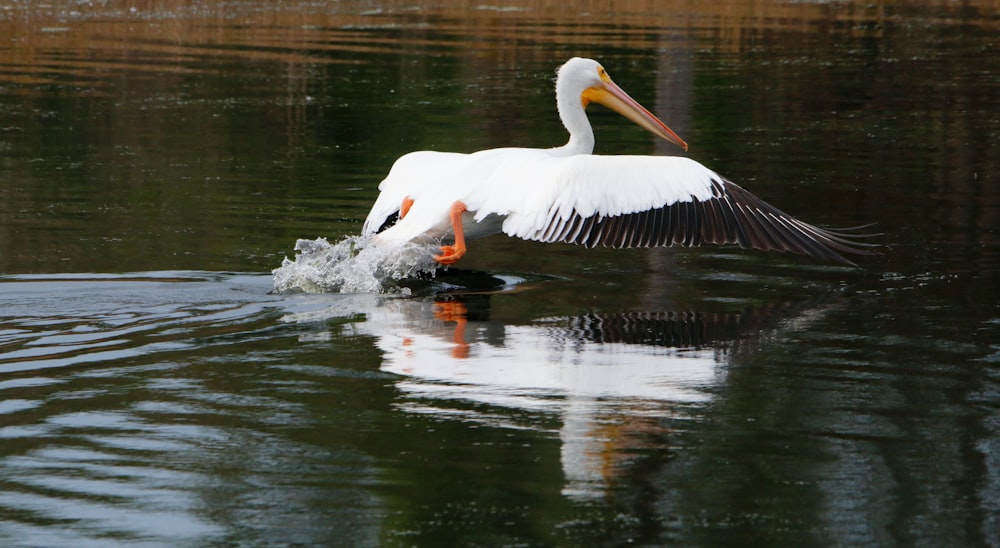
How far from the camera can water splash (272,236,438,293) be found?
23.6 feet

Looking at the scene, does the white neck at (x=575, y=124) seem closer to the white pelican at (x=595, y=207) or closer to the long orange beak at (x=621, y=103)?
the long orange beak at (x=621, y=103)

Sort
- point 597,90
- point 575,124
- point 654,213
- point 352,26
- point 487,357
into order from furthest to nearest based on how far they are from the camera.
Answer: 1. point 352,26
2. point 597,90
3. point 575,124
4. point 654,213
5. point 487,357

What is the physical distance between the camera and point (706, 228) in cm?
726

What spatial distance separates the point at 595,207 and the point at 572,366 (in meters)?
1.45

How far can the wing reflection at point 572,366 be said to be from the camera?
192 inches

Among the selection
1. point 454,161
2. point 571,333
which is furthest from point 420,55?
point 571,333

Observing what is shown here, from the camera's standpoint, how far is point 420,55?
21031 millimetres

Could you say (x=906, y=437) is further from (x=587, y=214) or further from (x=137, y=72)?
(x=137, y=72)

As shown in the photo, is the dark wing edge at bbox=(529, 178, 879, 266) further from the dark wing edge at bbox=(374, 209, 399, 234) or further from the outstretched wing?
the dark wing edge at bbox=(374, 209, 399, 234)

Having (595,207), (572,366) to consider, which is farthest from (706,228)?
(572,366)

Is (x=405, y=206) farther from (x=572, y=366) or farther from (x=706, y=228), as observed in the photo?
(x=572, y=366)

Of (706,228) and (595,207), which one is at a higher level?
(595,207)

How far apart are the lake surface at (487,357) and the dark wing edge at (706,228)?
0.79 feet

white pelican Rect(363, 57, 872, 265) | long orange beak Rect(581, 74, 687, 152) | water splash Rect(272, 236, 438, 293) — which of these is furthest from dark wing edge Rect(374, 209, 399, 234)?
long orange beak Rect(581, 74, 687, 152)
